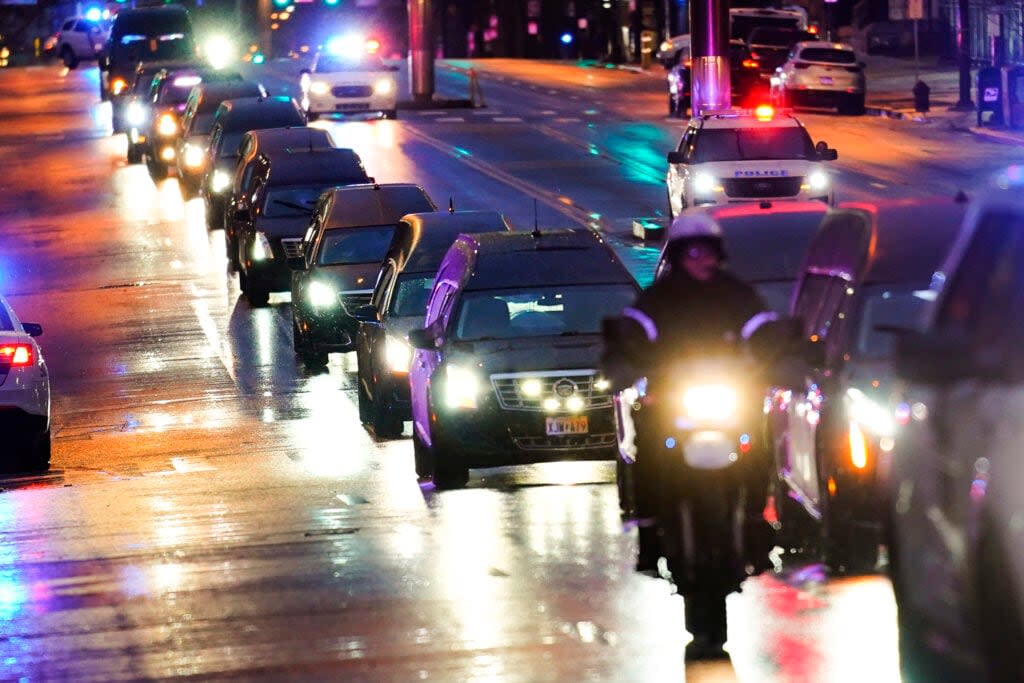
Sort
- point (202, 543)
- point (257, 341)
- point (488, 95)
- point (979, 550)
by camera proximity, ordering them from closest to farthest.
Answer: point (979, 550), point (202, 543), point (257, 341), point (488, 95)

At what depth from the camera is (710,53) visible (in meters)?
36.4

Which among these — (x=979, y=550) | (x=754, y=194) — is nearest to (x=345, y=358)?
(x=754, y=194)

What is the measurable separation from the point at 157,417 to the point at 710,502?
38.7ft

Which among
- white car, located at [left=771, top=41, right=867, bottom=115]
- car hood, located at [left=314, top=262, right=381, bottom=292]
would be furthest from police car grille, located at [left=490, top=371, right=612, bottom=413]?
white car, located at [left=771, top=41, right=867, bottom=115]

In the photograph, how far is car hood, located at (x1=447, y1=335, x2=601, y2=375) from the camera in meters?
13.9

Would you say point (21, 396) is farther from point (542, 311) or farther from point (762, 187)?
point (762, 187)

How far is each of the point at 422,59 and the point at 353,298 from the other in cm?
4445

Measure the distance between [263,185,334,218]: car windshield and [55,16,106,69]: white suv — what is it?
242ft

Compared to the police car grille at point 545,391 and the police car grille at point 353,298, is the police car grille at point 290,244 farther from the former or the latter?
the police car grille at point 545,391

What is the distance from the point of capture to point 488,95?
67688mm

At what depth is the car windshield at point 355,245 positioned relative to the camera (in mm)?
21500

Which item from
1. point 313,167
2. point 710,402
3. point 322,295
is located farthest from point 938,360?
point 313,167

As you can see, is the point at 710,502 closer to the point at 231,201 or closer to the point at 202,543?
the point at 202,543

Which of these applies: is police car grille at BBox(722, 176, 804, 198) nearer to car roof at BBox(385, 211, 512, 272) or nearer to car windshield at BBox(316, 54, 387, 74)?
car roof at BBox(385, 211, 512, 272)
